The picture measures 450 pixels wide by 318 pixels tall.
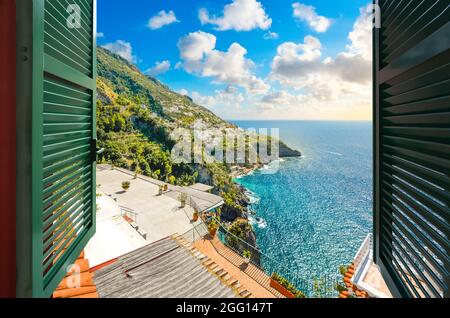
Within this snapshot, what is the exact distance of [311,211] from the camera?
31.7 meters

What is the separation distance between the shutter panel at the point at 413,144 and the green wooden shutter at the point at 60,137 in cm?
148

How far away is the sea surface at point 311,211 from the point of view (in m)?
21.4

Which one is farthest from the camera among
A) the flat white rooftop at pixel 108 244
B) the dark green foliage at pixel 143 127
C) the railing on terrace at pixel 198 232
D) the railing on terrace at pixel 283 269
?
the dark green foliage at pixel 143 127

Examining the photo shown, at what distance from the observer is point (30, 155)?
2.39 ft

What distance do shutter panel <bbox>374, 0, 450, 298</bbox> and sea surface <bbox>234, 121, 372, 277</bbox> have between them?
18829mm

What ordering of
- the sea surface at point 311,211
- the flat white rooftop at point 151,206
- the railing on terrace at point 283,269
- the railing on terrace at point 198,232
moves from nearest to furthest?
the railing on terrace at point 283,269
the railing on terrace at point 198,232
the flat white rooftop at point 151,206
the sea surface at point 311,211

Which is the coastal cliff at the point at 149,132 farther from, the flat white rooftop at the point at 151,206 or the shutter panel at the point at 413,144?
the shutter panel at the point at 413,144

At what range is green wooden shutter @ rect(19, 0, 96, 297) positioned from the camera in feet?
2.50

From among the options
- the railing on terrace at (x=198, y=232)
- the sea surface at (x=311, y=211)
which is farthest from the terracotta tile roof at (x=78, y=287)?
the sea surface at (x=311, y=211)

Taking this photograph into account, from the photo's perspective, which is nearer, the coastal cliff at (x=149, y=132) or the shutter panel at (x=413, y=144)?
the shutter panel at (x=413, y=144)

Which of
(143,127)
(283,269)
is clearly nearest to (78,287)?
(283,269)

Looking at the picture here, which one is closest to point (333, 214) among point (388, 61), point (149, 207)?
point (149, 207)

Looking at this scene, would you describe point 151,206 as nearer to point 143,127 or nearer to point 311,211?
point 143,127
